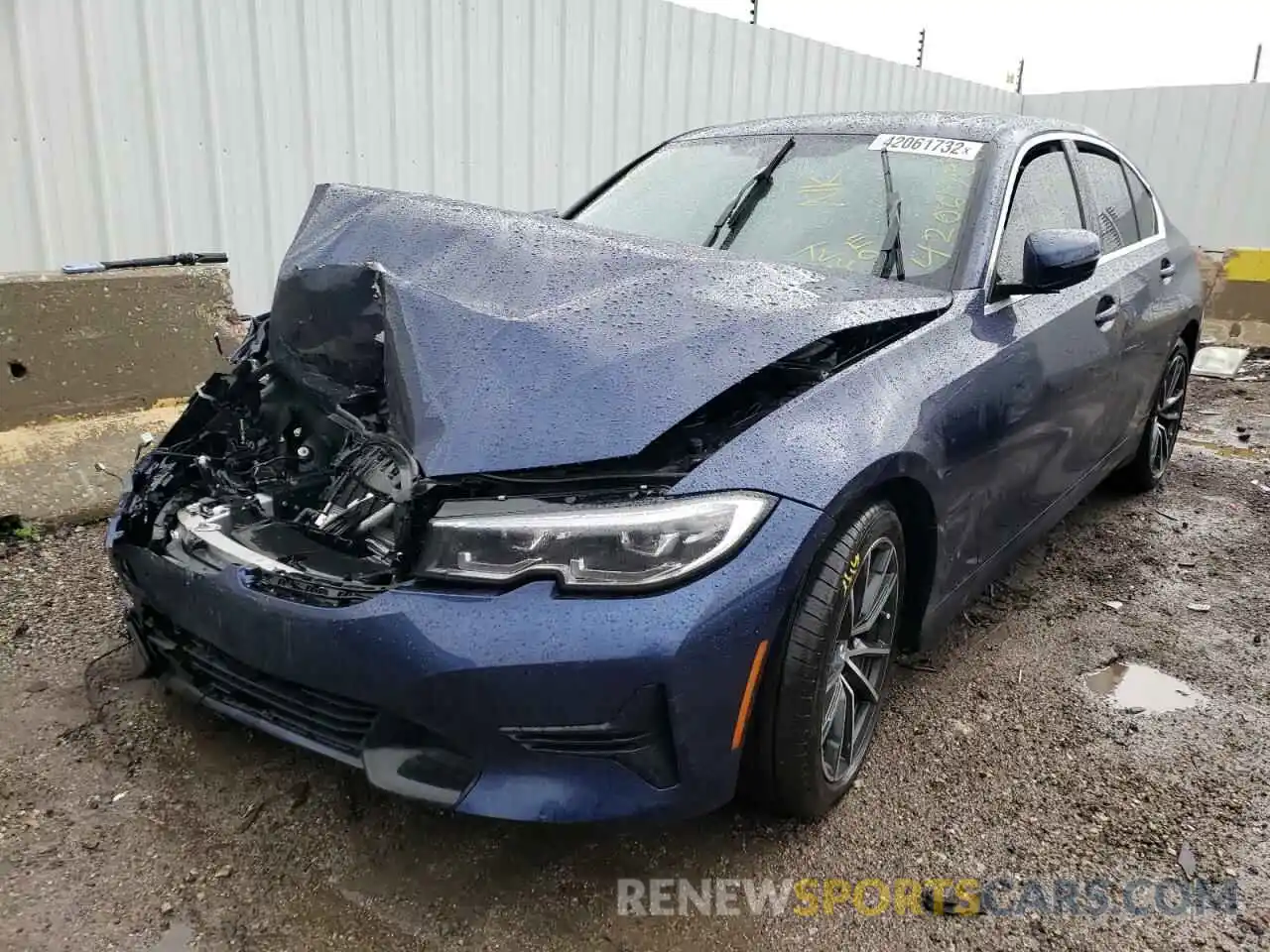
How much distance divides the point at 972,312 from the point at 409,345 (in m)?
1.53

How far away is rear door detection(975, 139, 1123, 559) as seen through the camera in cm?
263

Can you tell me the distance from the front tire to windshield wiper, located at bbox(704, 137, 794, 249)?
1201 millimetres

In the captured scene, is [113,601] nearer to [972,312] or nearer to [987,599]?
[972,312]

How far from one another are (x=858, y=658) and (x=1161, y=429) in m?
3.21

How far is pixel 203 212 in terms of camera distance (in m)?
5.12

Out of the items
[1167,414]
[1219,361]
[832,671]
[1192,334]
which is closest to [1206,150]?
[1219,361]

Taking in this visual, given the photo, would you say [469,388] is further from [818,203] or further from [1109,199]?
[1109,199]

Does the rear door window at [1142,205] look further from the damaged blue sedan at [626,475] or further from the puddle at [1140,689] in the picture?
the puddle at [1140,689]

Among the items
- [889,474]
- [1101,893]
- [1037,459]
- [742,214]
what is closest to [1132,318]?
[1037,459]

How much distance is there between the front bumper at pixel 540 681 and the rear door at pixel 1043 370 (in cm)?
108

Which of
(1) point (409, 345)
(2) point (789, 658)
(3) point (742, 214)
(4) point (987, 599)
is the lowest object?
(4) point (987, 599)

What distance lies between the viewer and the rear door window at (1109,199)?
3.64 metres

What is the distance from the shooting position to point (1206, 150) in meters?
10.7

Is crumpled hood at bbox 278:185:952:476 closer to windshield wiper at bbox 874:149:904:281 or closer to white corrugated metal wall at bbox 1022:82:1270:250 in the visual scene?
windshield wiper at bbox 874:149:904:281
